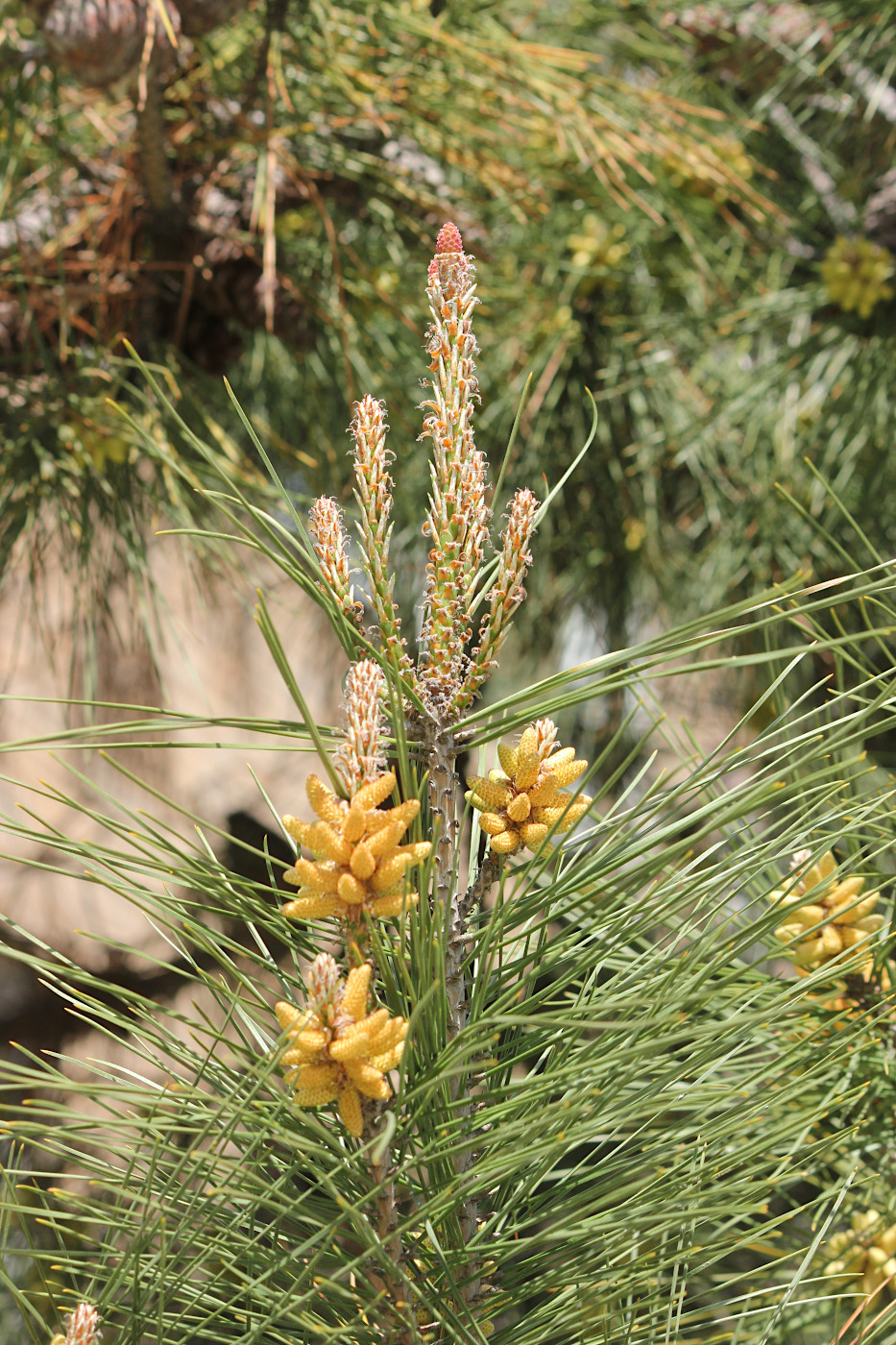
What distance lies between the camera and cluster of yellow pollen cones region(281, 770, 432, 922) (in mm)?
212

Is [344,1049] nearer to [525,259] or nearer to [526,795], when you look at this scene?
[526,795]

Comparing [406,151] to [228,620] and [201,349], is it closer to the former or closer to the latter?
[201,349]

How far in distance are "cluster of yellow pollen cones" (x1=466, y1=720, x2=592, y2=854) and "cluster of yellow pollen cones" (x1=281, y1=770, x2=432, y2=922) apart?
0.14 ft

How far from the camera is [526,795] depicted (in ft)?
0.84

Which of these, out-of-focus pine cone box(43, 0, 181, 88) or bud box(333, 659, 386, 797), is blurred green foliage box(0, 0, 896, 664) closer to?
out-of-focus pine cone box(43, 0, 181, 88)

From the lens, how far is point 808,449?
2.58 feet

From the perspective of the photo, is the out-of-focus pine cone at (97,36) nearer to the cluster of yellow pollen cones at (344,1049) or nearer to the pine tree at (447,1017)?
the pine tree at (447,1017)

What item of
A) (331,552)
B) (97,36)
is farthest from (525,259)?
(331,552)

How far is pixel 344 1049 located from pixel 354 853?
38 mm

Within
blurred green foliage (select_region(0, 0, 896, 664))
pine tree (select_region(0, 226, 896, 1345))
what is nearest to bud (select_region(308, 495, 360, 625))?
pine tree (select_region(0, 226, 896, 1345))

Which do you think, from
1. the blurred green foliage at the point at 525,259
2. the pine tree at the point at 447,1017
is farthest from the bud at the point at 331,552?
the blurred green foliage at the point at 525,259

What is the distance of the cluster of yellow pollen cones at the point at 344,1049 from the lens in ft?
0.68

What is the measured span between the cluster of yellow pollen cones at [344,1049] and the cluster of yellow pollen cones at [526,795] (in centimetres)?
6

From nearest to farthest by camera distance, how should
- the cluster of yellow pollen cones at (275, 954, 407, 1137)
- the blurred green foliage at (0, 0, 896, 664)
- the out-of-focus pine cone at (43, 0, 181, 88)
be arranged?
1. the cluster of yellow pollen cones at (275, 954, 407, 1137)
2. the out-of-focus pine cone at (43, 0, 181, 88)
3. the blurred green foliage at (0, 0, 896, 664)
